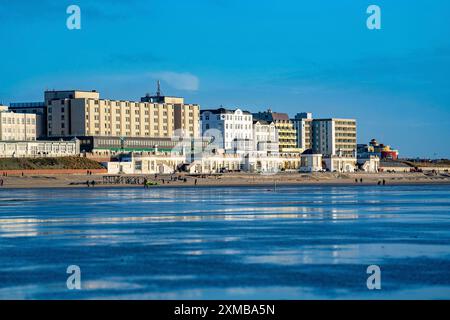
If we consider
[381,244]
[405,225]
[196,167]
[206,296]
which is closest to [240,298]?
[206,296]

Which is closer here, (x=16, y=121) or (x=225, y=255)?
(x=225, y=255)

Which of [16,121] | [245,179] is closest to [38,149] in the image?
[16,121]

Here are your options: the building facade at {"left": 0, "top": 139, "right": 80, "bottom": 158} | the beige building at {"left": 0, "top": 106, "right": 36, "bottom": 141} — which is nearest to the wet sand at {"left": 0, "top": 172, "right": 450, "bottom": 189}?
the building facade at {"left": 0, "top": 139, "right": 80, "bottom": 158}

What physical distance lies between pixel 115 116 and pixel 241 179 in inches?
1674

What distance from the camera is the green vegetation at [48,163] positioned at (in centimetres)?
13712

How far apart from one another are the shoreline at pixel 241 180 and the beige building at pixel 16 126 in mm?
31292

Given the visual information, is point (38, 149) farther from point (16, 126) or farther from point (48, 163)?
point (16, 126)

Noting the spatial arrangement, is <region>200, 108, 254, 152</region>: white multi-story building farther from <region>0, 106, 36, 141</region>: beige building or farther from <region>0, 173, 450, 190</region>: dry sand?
<region>0, 106, 36, 141</region>: beige building

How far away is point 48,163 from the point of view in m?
142

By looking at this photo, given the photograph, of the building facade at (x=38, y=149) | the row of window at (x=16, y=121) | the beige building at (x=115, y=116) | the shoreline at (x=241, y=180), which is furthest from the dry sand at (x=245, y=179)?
the beige building at (x=115, y=116)

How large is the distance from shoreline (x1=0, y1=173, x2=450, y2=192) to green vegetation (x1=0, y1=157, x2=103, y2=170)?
712 centimetres

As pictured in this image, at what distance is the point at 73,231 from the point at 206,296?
63.6 ft

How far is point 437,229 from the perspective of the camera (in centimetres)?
4312

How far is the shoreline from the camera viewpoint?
126 meters
